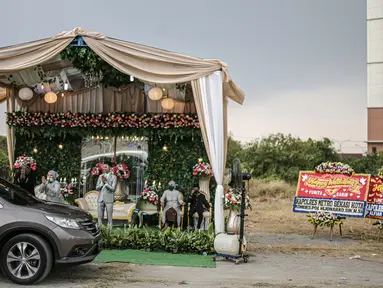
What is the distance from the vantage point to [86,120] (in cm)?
1539

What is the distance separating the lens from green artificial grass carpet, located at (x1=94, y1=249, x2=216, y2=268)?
10.4 meters

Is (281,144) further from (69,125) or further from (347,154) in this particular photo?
(69,125)

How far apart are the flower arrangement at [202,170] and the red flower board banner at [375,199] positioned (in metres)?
4.24

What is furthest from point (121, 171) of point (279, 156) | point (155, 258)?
point (279, 156)

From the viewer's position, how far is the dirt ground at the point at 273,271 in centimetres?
875

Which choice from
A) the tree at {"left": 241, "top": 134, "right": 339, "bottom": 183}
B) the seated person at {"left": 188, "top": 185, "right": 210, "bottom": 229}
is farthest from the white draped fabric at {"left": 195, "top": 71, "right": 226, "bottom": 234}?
the tree at {"left": 241, "top": 134, "right": 339, "bottom": 183}

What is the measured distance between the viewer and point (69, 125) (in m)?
15.5

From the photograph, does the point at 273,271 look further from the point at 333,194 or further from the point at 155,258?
the point at 333,194

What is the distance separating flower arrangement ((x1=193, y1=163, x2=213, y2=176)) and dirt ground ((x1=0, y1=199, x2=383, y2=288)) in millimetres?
2094

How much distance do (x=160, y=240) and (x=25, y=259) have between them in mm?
3783

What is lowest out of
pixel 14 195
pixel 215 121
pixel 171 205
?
pixel 171 205

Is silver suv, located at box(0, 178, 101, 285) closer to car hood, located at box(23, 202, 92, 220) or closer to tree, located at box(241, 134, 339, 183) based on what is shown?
car hood, located at box(23, 202, 92, 220)

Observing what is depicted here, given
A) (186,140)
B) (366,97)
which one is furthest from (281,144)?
(186,140)

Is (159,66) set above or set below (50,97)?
above
